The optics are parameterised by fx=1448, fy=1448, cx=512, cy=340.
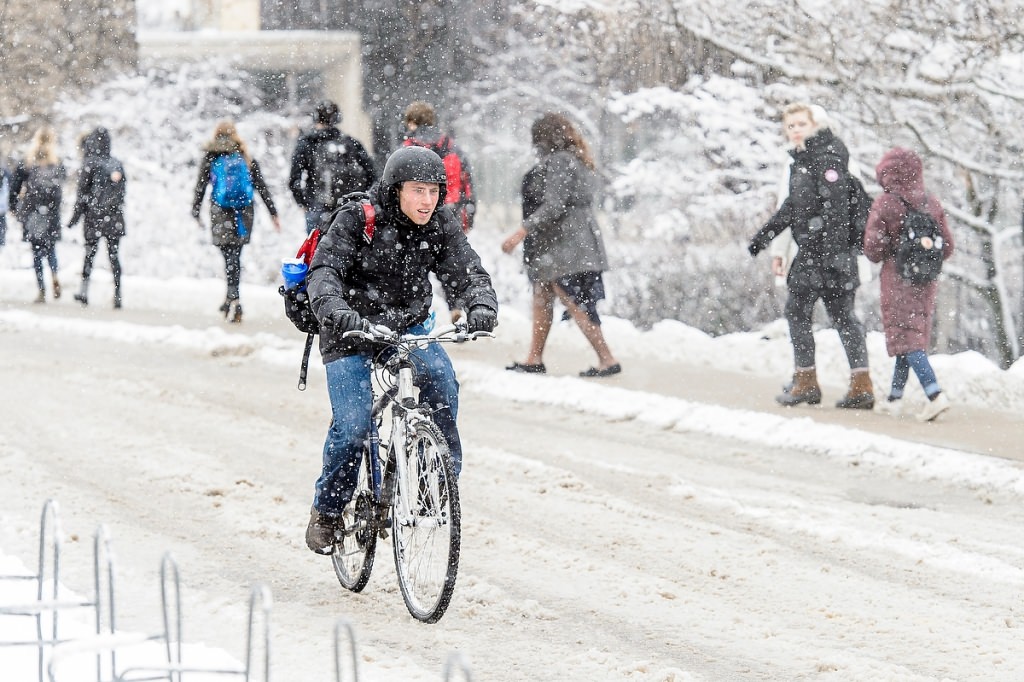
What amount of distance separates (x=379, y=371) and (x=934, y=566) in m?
2.44

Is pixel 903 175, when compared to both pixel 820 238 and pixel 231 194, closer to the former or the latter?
pixel 820 238

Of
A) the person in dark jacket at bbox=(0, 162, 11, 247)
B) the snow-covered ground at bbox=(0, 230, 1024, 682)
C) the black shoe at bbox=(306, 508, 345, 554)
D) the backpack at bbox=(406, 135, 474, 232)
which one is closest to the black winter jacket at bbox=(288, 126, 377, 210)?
the backpack at bbox=(406, 135, 474, 232)

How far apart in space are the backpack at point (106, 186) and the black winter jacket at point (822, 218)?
7.74 m

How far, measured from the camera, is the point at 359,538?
17.7 ft

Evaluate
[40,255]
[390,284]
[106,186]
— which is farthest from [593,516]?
[40,255]

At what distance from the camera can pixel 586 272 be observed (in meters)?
10.5

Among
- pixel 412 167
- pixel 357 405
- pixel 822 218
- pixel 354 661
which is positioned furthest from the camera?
pixel 822 218

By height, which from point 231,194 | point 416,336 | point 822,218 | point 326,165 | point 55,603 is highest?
point 326,165

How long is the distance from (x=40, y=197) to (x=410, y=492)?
11.2m

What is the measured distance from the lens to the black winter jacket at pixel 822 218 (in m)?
9.16

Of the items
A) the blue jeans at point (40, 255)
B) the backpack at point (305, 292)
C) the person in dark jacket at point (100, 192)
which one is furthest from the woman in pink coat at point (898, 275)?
the blue jeans at point (40, 255)

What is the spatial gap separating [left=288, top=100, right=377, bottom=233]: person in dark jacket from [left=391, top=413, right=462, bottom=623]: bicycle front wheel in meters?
6.81

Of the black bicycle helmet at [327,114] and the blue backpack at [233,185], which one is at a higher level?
the black bicycle helmet at [327,114]

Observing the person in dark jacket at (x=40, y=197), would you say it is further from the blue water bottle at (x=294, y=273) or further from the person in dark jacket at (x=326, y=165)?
the blue water bottle at (x=294, y=273)
